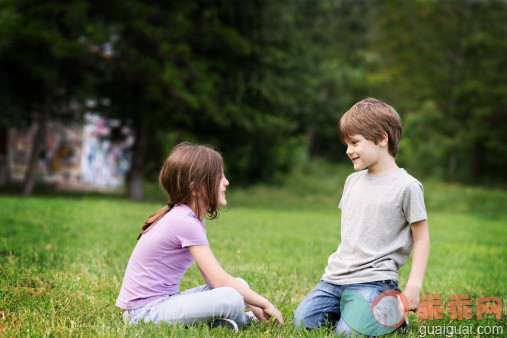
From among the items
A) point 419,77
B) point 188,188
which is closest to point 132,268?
point 188,188

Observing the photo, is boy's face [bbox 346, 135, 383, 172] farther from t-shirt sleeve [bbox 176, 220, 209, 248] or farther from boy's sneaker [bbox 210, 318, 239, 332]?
boy's sneaker [bbox 210, 318, 239, 332]

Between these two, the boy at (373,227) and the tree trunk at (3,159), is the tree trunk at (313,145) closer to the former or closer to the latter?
the tree trunk at (3,159)

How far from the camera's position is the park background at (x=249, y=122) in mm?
4555

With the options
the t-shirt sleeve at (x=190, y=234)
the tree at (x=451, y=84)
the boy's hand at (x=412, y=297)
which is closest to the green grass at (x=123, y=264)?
the boy's hand at (x=412, y=297)

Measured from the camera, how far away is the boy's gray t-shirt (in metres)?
2.96

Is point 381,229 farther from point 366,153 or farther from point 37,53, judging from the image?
point 37,53

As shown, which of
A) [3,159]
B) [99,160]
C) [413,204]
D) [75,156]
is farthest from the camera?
[99,160]

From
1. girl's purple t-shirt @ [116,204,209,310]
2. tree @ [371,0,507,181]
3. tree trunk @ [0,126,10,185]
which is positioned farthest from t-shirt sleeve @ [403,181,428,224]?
tree @ [371,0,507,181]

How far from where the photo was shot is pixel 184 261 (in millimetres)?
3090

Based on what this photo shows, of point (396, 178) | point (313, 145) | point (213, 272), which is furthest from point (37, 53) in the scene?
point (313, 145)

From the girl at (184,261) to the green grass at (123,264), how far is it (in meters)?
0.11

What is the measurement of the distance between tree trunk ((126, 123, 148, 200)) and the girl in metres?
13.9

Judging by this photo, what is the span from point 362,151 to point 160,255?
1345 mm

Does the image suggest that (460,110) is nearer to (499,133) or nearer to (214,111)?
(499,133)
